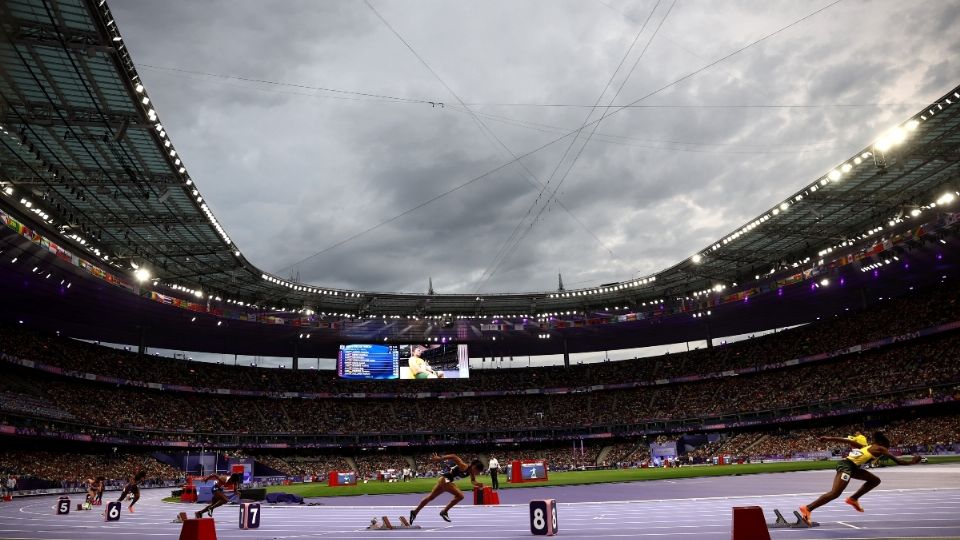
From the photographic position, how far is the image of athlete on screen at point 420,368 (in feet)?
261

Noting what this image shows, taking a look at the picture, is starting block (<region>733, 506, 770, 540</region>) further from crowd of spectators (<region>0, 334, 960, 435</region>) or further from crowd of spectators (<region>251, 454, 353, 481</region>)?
crowd of spectators (<region>251, 454, 353, 481</region>)

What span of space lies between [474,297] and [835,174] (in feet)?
136

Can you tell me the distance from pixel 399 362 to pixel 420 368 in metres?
2.79

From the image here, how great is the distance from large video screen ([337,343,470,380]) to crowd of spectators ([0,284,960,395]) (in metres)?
6.06

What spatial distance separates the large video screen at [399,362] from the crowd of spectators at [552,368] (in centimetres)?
606

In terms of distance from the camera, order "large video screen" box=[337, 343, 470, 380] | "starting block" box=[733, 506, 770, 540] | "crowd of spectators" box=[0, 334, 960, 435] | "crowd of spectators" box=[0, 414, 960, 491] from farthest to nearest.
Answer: "large video screen" box=[337, 343, 470, 380]
"crowd of spectators" box=[0, 334, 960, 435]
"crowd of spectators" box=[0, 414, 960, 491]
"starting block" box=[733, 506, 770, 540]

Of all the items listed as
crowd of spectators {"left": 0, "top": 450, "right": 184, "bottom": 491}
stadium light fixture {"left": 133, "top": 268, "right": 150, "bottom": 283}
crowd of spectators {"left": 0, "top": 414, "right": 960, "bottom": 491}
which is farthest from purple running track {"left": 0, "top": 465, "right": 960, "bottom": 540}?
crowd of spectators {"left": 0, "top": 450, "right": 184, "bottom": 491}

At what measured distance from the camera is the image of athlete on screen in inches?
3129

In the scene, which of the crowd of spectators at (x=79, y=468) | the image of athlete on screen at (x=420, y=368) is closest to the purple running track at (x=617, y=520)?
the crowd of spectators at (x=79, y=468)

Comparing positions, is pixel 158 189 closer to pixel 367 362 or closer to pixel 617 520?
pixel 617 520

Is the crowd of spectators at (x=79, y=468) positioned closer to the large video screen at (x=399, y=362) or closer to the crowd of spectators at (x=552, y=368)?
the crowd of spectators at (x=552, y=368)

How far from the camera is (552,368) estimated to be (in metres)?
90.9

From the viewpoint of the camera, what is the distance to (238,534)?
15.6 m

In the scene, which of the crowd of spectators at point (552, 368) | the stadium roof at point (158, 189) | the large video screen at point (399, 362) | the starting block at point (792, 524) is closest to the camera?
the starting block at point (792, 524)
